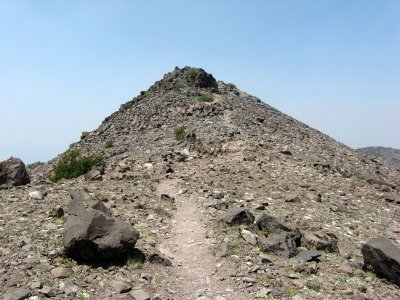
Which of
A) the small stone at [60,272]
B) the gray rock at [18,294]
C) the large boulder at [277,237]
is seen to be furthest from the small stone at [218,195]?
the gray rock at [18,294]

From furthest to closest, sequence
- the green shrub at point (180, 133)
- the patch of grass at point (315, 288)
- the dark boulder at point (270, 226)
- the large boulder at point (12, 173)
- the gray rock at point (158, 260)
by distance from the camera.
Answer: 1. the green shrub at point (180, 133)
2. the large boulder at point (12, 173)
3. the dark boulder at point (270, 226)
4. the gray rock at point (158, 260)
5. the patch of grass at point (315, 288)

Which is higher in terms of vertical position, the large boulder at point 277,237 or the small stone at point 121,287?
the large boulder at point 277,237

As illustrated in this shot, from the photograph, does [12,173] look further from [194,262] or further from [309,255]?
[309,255]

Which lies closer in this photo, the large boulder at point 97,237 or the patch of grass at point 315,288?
the patch of grass at point 315,288

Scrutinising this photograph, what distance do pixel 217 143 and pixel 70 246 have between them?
18.4 meters

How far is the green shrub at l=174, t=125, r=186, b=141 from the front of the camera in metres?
31.5

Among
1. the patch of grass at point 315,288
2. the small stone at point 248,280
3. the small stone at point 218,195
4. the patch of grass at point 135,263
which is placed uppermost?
the small stone at point 218,195

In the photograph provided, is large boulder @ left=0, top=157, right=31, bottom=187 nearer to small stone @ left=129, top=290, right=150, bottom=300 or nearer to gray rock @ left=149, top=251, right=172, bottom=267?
gray rock @ left=149, top=251, right=172, bottom=267

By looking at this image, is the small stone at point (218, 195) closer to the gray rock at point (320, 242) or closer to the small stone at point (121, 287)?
the gray rock at point (320, 242)

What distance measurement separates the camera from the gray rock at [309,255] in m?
13.1

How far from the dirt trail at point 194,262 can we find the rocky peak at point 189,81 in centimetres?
3002

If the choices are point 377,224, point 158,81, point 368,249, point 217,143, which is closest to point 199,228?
point 368,249

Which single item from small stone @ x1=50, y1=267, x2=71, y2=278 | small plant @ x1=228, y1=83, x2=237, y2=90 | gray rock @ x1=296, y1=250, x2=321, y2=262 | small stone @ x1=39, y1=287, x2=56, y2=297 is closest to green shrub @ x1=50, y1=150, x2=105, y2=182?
small stone @ x1=50, y1=267, x2=71, y2=278

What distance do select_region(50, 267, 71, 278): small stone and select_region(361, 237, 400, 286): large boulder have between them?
31.4 ft
